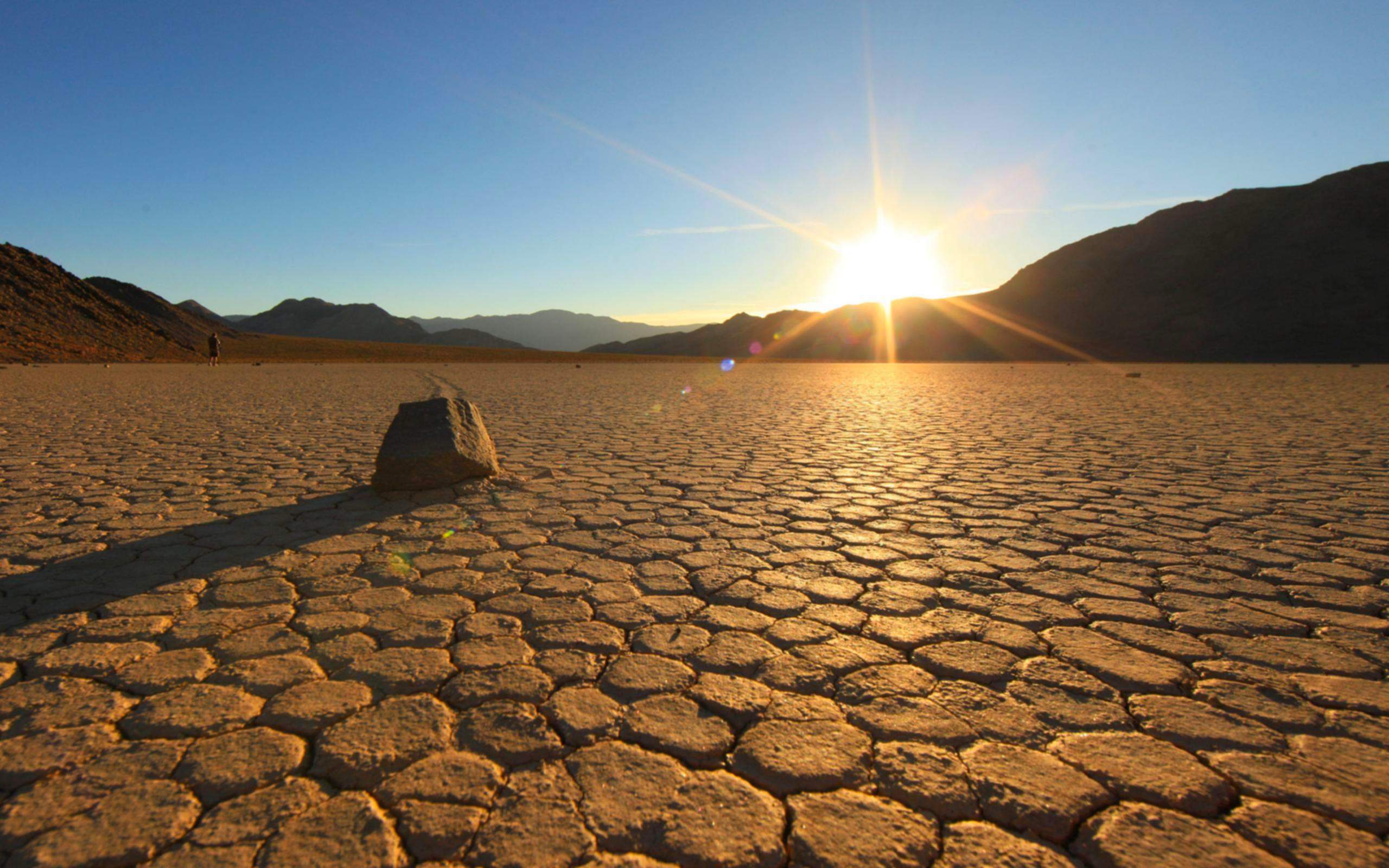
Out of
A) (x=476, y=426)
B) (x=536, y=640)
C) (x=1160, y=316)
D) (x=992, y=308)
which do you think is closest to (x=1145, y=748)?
(x=536, y=640)

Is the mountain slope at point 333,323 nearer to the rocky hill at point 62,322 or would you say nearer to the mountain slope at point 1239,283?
the rocky hill at point 62,322

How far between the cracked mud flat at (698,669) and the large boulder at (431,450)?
183mm

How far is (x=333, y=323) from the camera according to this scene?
12144 centimetres

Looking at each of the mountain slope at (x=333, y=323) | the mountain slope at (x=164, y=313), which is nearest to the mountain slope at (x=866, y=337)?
the mountain slope at (x=164, y=313)

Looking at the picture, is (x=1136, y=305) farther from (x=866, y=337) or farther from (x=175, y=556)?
(x=175, y=556)

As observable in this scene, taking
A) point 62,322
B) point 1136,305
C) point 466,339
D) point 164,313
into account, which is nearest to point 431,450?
point 62,322

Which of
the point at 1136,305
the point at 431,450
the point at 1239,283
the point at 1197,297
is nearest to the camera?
the point at 431,450

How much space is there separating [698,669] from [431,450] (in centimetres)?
298

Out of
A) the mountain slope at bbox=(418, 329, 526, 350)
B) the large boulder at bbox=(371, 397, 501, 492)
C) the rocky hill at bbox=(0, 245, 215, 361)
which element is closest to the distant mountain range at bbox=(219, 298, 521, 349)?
the mountain slope at bbox=(418, 329, 526, 350)

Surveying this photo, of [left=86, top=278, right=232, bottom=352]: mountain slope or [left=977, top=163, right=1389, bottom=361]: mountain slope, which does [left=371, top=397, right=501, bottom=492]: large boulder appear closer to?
[left=977, top=163, right=1389, bottom=361]: mountain slope

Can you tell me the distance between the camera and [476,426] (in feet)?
15.9

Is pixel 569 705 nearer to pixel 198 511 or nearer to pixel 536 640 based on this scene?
pixel 536 640

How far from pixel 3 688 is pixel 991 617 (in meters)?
3.09

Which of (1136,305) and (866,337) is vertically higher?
(1136,305)
